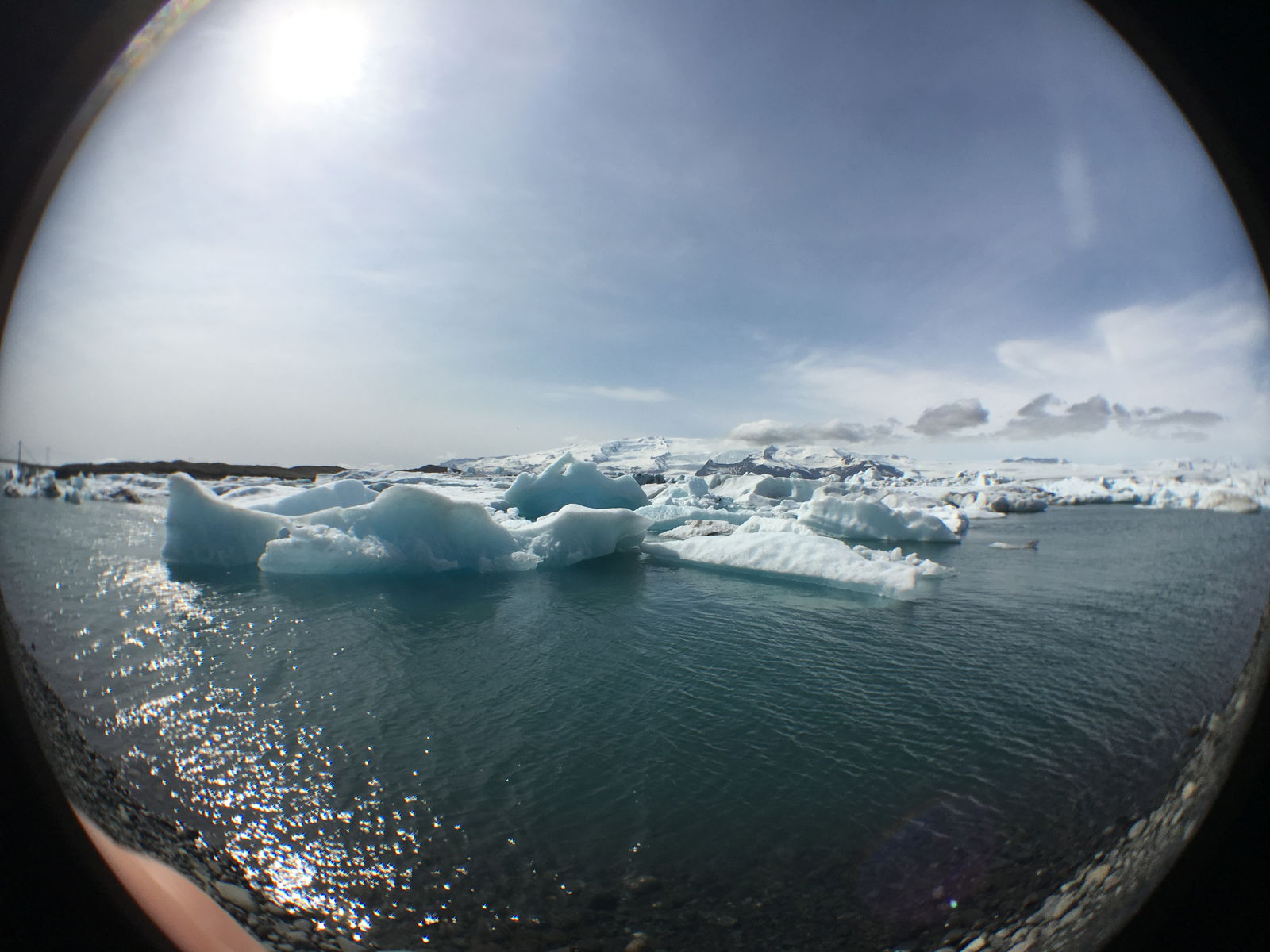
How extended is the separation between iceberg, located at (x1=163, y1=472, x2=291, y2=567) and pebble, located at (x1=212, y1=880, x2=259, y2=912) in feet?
37.4

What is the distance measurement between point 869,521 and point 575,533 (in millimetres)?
11210

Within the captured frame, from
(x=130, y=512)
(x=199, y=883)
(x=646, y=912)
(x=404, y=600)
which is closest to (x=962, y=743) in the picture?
(x=646, y=912)

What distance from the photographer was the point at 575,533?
13.6 meters

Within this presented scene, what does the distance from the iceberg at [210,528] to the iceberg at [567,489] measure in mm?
7634

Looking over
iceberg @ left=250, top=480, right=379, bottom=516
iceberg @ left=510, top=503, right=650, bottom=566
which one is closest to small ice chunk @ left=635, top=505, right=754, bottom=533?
iceberg @ left=510, top=503, right=650, bottom=566

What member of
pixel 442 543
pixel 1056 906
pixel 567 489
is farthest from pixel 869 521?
pixel 1056 906

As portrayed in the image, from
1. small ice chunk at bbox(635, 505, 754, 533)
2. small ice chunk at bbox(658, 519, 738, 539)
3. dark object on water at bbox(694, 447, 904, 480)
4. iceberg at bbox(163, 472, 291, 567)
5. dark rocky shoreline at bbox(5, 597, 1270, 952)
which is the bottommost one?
dark rocky shoreline at bbox(5, 597, 1270, 952)

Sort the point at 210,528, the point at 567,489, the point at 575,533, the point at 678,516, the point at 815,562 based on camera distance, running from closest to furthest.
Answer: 1. the point at 815,562
2. the point at 210,528
3. the point at 575,533
4. the point at 567,489
5. the point at 678,516

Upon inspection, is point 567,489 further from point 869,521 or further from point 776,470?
point 776,470

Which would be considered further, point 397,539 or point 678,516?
point 678,516

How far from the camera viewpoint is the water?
3074 millimetres

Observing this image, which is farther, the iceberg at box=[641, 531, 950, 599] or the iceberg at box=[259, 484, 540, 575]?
the iceberg at box=[259, 484, 540, 575]

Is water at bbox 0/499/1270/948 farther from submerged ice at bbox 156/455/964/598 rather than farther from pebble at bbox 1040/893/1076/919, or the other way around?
submerged ice at bbox 156/455/964/598

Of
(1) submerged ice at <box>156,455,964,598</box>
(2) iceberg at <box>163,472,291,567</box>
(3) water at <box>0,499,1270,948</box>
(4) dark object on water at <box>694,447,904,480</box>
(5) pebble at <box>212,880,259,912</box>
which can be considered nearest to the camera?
(5) pebble at <box>212,880,259,912</box>
